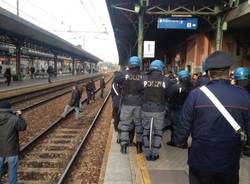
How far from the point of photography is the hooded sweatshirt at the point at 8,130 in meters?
5.93

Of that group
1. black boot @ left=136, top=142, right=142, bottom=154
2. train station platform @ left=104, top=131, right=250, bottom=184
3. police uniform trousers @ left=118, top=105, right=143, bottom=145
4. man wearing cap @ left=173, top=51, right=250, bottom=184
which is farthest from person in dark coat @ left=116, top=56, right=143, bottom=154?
man wearing cap @ left=173, top=51, right=250, bottom=184

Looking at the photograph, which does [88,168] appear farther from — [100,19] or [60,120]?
[100,19]

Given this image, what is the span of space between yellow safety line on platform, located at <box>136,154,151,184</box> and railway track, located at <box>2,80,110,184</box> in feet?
5.01

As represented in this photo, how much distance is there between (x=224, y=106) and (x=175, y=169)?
3871mm

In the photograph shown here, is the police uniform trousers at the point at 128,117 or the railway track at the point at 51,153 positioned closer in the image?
the police uniform trousers at the point at 128,117

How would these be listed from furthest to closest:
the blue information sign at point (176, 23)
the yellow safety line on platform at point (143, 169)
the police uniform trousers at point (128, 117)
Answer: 1. the blue information sign at point (176, 23)
2. the police uniform trousers at point (128, 117)
3. the yellow safety line on platform at point (143, 169)

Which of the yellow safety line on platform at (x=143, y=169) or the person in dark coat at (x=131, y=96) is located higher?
the person in dark coat at (x=131, y=96)

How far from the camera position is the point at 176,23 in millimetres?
15211

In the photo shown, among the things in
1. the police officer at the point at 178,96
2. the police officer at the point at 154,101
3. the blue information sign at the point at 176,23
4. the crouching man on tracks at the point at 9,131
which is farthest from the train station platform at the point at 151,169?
the blue information sign at the point at 176,23

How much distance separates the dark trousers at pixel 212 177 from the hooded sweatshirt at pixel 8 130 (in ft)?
10.7

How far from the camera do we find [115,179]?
6.73 meters

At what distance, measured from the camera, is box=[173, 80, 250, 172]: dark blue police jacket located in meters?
3.49

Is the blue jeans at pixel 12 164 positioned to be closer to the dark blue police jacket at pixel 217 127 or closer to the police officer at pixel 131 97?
the police officer at pixel 131 97

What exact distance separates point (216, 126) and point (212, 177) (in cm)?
49
